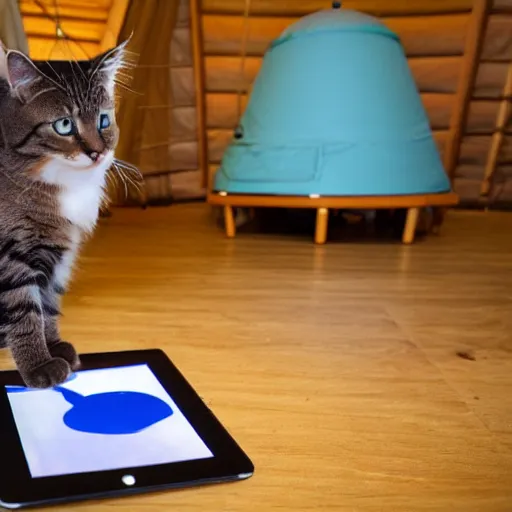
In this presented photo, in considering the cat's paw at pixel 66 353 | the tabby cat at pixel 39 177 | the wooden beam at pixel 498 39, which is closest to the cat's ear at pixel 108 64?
the tabby cat at pixel 39 177

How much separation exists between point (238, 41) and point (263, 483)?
244cm

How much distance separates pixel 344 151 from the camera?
1.94m

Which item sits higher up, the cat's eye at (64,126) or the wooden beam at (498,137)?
the cat's eye at (64,126)

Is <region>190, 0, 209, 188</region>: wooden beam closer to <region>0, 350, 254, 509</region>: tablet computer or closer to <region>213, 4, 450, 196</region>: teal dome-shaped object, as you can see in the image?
<region>213, 4, 450, 196</region>: teal dome-shaped object

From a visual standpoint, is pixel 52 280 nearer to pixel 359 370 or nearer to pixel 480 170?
pixel 359 370

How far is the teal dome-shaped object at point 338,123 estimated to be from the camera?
6.38 feet

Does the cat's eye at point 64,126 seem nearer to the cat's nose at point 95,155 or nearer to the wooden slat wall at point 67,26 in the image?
the cat's nose at point 95,155

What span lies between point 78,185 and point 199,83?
1.97 meters

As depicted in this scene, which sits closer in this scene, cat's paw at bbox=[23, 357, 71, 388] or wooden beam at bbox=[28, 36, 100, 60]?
cat's paw at bbox=[23, 357, 71, 388]

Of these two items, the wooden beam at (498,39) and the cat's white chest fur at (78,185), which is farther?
the wooden beam at (498,39)

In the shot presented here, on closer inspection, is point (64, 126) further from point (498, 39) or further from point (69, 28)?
point (498, 39)

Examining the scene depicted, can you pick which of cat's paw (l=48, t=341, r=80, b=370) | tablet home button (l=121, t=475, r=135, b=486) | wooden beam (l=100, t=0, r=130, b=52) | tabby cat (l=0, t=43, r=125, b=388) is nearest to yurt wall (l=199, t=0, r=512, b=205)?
wooden beam (l=100, t=0, r=130, b=52)

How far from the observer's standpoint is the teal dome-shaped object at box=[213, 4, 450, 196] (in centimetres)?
194

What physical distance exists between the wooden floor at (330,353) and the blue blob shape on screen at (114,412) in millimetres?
87
